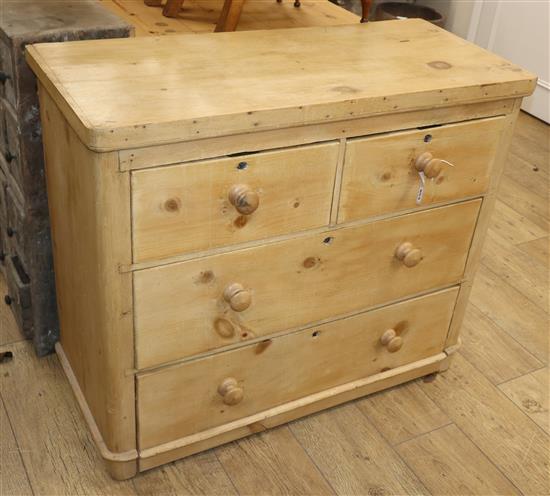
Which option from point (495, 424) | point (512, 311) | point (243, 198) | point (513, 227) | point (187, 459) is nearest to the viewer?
point (243, 198)

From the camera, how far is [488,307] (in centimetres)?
212

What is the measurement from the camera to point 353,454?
1.62 meters

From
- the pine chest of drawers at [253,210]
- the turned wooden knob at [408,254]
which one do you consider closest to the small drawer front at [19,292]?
the pine chest of drawers at [253,210]

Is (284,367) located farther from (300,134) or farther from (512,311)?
(512,311)

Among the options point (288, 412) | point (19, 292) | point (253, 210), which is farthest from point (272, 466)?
point (19, 292)

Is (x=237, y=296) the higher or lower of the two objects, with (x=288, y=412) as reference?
higher

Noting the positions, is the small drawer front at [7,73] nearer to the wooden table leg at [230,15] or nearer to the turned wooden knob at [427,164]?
the wooden table leg at [230,15]

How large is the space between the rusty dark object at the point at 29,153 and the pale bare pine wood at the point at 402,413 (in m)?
0.79

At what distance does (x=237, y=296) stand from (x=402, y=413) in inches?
24.3

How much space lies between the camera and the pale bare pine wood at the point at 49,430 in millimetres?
1501

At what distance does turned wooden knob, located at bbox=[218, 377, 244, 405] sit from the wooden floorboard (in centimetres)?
18

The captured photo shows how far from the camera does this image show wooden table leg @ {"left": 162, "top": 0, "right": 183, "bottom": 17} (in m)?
1.90

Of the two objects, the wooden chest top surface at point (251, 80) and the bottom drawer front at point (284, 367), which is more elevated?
the wooden chest top surface at point (251, 80)

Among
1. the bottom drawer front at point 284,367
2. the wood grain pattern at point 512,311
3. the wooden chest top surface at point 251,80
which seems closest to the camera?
the wooden chest top surface at point 251,80
